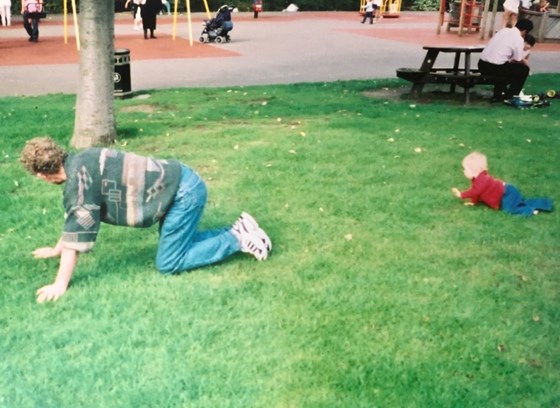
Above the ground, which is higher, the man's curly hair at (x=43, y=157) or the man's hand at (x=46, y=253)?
the man's curly hair at (x=43, y=157)

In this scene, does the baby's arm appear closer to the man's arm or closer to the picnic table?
the man's arm

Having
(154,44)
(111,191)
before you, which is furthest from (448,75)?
(154,44)

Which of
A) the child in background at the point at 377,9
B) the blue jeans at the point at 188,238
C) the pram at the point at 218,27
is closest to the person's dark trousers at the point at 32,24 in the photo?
the pram at the point at 218,27

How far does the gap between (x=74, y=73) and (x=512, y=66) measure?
27.3ft

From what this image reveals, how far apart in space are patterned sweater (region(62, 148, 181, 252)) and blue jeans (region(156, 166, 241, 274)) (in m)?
0.08

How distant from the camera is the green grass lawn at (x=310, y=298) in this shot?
332 centimetres

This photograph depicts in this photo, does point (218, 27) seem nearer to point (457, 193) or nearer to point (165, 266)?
point (457, 193)

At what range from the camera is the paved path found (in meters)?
13.1

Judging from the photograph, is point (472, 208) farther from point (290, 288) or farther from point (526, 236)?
point (290, 288)

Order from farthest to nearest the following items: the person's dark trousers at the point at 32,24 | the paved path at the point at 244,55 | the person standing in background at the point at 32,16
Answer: the person's dark trousers at the point at 32,24 < the person standing in background at the point at 32,16 < the paved path at the point at 244,55

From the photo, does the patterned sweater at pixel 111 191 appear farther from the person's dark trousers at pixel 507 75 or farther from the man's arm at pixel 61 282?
the person's dark trousers at pixel 507 75

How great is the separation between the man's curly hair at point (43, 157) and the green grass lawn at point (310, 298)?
803 mm

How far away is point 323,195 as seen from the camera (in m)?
5.96

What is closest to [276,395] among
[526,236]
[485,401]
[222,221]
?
[485,401]
